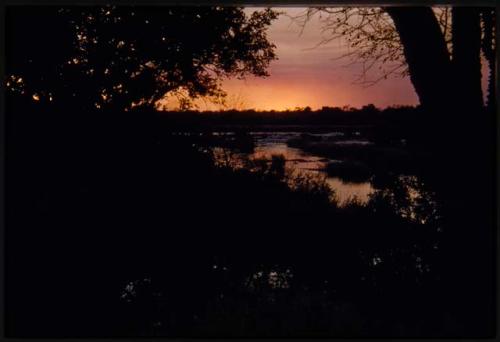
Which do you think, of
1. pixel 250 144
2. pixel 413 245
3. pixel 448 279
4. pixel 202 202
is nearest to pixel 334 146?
pixel 250 144

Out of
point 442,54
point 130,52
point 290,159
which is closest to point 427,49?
point 442,54

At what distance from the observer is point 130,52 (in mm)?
8461

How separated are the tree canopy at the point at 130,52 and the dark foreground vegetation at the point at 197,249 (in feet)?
1.93

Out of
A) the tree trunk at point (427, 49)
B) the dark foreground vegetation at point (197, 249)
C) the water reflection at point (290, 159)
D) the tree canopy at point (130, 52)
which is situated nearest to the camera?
the tree trunk at point (427, 49)

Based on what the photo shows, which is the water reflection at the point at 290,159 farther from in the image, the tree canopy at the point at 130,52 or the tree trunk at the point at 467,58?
the tree trunk at the point at 467,58

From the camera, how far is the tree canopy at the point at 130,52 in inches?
272

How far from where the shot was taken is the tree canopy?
272 inches

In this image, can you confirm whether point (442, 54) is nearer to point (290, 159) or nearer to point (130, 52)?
point (130, 52)

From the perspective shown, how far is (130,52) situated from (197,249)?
330cm

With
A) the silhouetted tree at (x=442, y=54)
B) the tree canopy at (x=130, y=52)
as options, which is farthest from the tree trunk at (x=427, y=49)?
the tree canopy at (x=130, y=52)

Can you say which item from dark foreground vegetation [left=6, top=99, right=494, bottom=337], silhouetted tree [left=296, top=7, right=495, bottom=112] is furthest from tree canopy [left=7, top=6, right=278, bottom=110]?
silhouetted tree [left=296, top=7, right=495, bottom=112]

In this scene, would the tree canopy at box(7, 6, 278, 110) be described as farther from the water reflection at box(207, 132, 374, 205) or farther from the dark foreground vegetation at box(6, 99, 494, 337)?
the water reflection at box(207, 132, 374, 205)

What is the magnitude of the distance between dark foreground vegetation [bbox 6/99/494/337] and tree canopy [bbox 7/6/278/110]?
1.93 ft

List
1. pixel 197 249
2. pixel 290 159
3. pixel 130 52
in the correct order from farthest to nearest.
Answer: pixel 290 159, pixel 130 52, pixel 197 249
